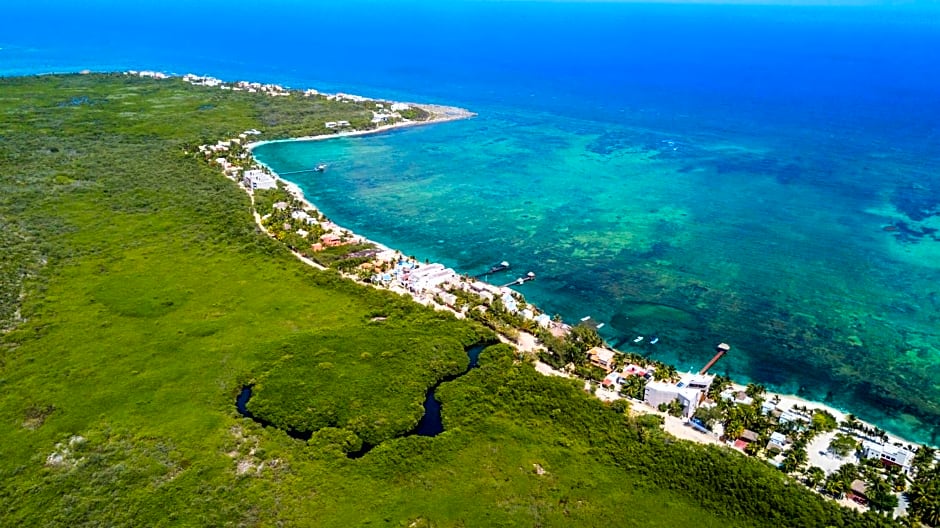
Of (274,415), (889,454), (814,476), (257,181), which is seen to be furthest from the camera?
(257,181)

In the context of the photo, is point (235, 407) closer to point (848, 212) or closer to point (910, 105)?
point (848, 212)

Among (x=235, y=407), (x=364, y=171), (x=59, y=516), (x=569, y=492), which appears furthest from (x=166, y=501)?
(x=364, y=171)

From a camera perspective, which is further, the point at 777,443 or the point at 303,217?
the point at 303,217

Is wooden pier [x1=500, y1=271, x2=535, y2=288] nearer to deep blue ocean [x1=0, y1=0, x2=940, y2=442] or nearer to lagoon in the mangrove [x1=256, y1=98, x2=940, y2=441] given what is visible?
lagoon in the mangrove [x1=256, y1=98, x2=940, y2=441]

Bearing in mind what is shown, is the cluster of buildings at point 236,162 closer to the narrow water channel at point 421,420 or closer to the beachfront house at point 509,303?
the beachfront house at point 509,303

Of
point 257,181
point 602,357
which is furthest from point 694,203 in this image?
point 257,181

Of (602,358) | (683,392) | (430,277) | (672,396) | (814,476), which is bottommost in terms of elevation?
(814,476)

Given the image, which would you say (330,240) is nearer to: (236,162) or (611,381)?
(236,162)
